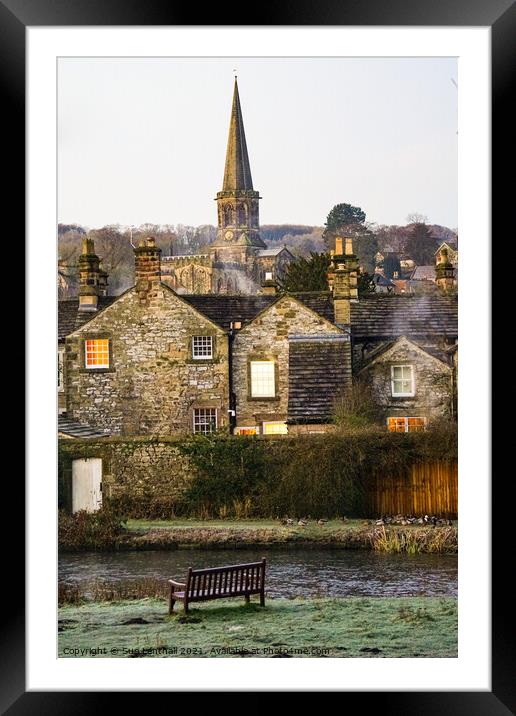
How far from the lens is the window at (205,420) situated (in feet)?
34.3

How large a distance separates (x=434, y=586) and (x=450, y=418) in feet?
5.94

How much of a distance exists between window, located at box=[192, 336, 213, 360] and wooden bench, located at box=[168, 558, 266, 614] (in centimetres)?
306

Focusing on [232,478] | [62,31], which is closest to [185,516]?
[232,478]

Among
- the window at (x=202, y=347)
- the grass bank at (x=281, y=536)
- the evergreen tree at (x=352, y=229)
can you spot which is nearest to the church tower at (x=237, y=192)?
the evergreen tree at (x=352, y=229)

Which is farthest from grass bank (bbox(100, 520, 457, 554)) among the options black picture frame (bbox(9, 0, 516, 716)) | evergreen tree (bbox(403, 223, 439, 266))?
black picture frame (bbox(9, 0, 516, 716))

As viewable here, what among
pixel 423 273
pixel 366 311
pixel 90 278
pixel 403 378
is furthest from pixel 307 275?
pixel 90 278

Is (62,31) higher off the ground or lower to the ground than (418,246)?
higher

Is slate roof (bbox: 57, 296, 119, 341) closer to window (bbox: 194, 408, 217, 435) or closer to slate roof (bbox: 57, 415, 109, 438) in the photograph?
slate roof (bbox: 57, 415, 109, 438)

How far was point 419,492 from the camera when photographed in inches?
390

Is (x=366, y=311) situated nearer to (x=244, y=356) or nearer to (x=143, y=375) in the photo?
(x=244, y=356)

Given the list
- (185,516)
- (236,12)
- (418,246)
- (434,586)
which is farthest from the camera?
(185,516)
